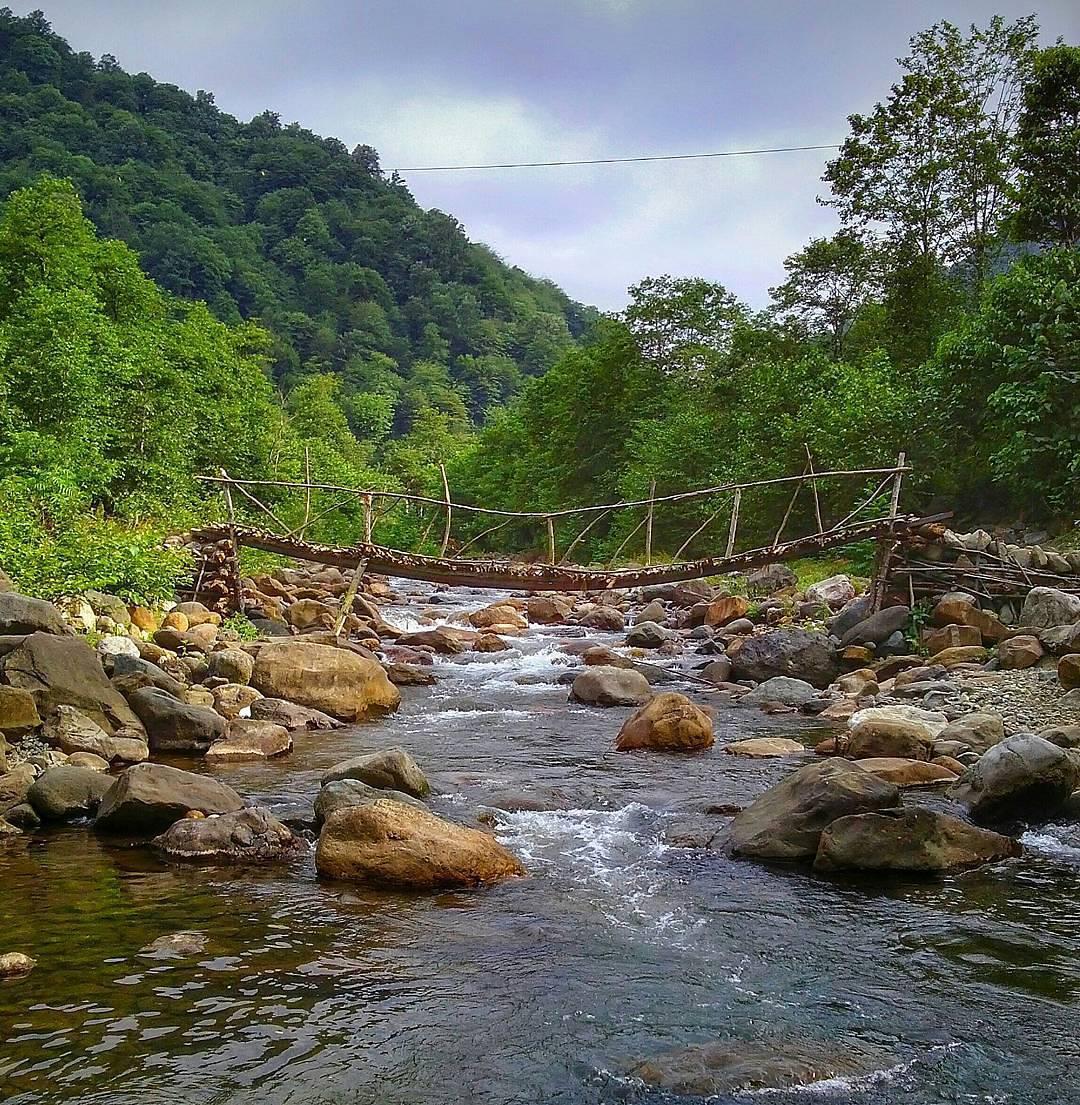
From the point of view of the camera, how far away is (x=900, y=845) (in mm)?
6539

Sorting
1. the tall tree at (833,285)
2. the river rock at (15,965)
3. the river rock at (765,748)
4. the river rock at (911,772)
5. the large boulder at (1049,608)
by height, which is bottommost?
the river rock at (765,748)

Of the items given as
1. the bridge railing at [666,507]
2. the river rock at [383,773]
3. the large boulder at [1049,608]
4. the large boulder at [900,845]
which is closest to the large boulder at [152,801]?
the river rock at [383,773]

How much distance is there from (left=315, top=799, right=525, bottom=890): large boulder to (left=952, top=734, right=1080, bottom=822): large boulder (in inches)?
140

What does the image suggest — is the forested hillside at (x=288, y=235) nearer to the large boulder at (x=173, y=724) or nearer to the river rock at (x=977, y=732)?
the large boulder at (x=173, y=724)

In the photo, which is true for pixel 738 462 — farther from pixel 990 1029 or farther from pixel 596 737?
pixel 990 1029

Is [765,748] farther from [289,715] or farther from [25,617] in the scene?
[25,617]

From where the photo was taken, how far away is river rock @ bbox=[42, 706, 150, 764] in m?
8.64

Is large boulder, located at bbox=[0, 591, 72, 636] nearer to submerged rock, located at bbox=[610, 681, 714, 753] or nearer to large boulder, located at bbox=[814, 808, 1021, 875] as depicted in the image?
submerged rock, located at bbox=[610, 681, 714, 753]

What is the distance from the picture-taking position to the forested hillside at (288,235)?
71.6 m

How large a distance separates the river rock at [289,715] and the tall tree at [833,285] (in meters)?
24.8

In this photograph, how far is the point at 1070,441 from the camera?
18.2 m

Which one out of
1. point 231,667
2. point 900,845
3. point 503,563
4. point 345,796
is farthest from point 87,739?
point 900,845

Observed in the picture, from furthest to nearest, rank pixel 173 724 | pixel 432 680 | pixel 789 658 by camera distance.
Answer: pixel 432 680 → pixel 789 658 → pixel 173 724

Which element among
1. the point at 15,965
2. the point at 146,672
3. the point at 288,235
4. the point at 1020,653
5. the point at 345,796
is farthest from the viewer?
the point at 288,235
